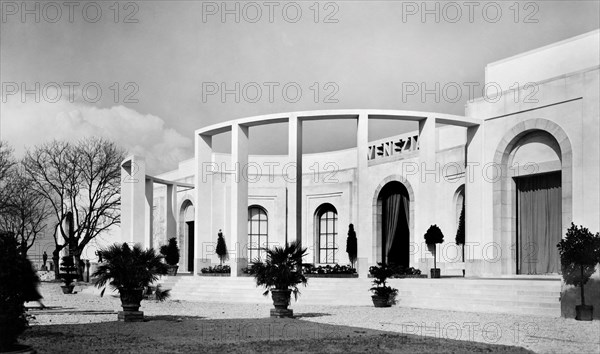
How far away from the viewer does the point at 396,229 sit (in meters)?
36.1

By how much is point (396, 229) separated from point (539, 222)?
33.1 feet

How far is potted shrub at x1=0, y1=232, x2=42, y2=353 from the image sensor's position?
1136cm

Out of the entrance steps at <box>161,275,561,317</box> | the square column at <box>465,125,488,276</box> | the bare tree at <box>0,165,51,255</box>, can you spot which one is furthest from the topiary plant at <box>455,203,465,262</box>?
the bare tree at <box>0,165,51,255</box>

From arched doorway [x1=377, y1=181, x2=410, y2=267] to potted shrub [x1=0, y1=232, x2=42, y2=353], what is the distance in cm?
2585

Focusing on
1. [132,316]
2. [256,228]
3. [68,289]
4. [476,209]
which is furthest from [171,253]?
[132,316]

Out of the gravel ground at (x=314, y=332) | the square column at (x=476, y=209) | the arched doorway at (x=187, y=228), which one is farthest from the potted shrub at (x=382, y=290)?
the arched doorway at (x=187, y=228)

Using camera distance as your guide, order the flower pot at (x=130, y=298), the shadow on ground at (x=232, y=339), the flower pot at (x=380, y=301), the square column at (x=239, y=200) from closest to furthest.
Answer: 1. the shadow on ground at (x=232, y=339)
2. the flower pot at (x=130, y=298)
3. the flower pot at (x=380, y=301)
4. the square column at (x=239, y=200)

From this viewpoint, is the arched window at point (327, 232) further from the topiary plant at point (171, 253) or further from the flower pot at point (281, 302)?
the flower pot at point (281, 302)

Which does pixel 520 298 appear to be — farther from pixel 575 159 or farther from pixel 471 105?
pixel 471 105

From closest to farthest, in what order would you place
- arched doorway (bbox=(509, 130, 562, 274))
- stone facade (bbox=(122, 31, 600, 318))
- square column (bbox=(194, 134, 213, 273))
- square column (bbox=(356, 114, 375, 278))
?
stone facade (bbox=(122, 31, 600, 318)), arched doorway (bbox=(509, 130, 562, 274)), square column (bbox=(356, 114, 375, 278)), square column (bbox=(194, 134, 213, 273))

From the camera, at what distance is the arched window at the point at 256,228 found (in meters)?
43.0

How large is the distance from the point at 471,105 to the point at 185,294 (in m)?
14.4

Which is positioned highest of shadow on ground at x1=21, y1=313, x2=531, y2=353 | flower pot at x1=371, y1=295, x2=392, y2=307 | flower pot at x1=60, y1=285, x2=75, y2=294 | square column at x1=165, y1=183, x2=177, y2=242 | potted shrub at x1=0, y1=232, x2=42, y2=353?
square column at x1=165, y1=183, x2=177, y2=242

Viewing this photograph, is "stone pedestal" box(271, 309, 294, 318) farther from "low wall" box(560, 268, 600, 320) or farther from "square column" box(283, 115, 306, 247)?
"square column" box(283, 115, 306, 247)
